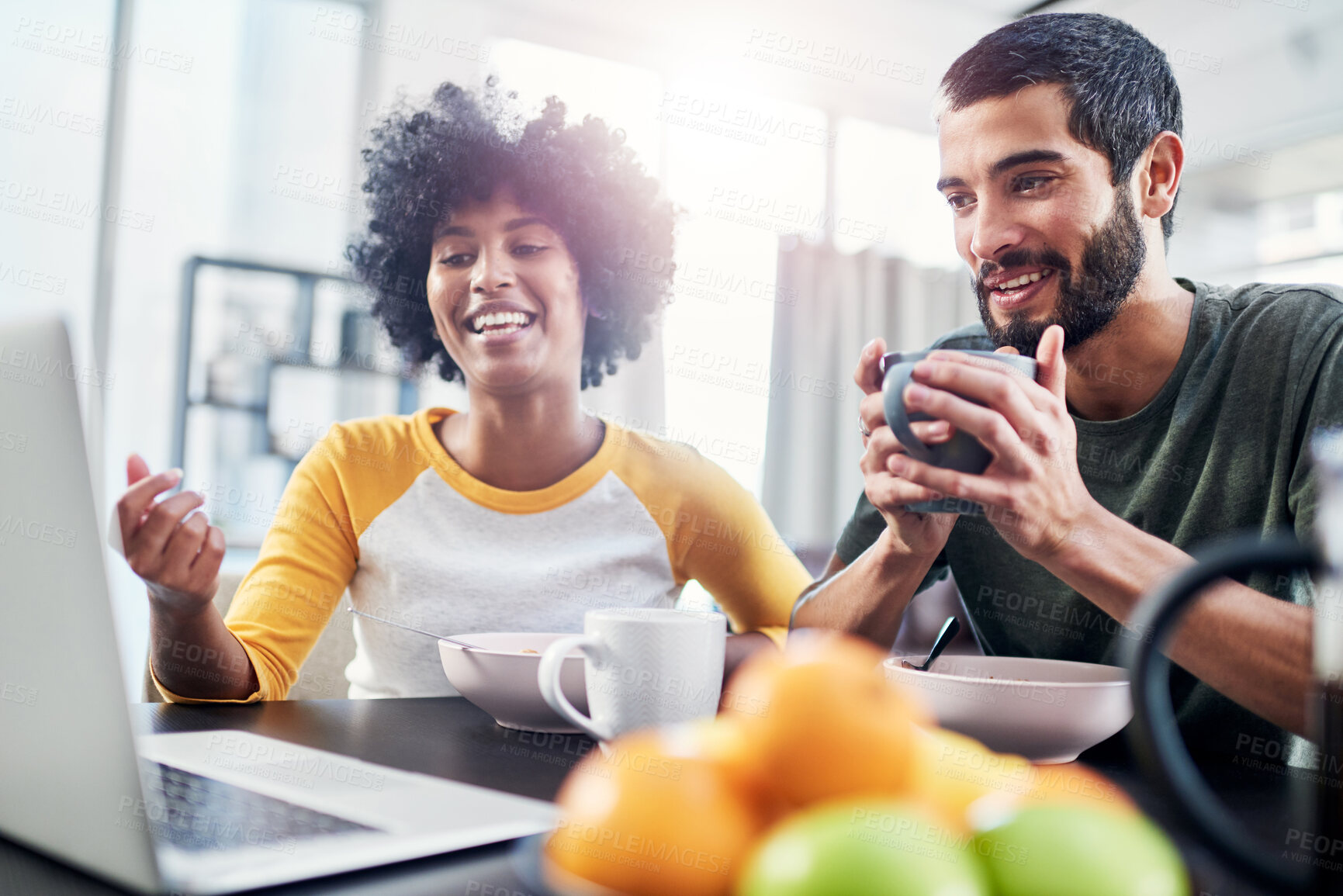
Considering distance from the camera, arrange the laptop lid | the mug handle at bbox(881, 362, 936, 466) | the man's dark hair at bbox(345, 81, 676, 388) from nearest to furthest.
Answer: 1. the laptop lid
2. the mug handle at bbox(881, 362, 936, 466)
3. the man's dark hair at bbox(345, 81, 676, 388)

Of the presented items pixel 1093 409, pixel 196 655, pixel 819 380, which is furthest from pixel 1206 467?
pixel 819 380

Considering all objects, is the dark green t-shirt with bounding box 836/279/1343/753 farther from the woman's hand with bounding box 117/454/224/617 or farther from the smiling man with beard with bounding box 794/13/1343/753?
the woman's hand with bounding box 117/454/224/617

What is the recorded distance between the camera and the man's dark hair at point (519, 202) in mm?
1598

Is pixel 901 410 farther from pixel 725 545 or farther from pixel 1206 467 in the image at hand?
pixel 725 545

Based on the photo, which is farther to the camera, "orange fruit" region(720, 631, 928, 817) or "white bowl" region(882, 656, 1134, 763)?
"white bowl" region(882, 656, 1134, 763)

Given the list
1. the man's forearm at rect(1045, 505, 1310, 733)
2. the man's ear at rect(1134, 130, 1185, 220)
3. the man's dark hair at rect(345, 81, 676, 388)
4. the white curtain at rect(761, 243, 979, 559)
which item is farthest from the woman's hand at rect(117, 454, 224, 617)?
the white curtain at rect(761, 243, 979, 559)

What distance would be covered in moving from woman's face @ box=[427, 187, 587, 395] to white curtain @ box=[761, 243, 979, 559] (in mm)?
2142

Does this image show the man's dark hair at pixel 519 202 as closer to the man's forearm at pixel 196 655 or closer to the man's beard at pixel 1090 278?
the man's beard at pixel 1090 278

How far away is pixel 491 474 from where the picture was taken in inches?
57.5

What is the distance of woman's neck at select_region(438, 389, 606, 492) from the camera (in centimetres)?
146

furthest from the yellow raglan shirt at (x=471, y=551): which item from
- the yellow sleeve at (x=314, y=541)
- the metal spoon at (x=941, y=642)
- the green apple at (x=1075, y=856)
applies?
the green apple at (x=1075, y=856)

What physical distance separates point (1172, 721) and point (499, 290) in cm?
137

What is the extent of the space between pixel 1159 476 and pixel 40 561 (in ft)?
3.40

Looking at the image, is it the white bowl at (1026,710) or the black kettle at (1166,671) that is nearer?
the black kettle at (1166,671)
